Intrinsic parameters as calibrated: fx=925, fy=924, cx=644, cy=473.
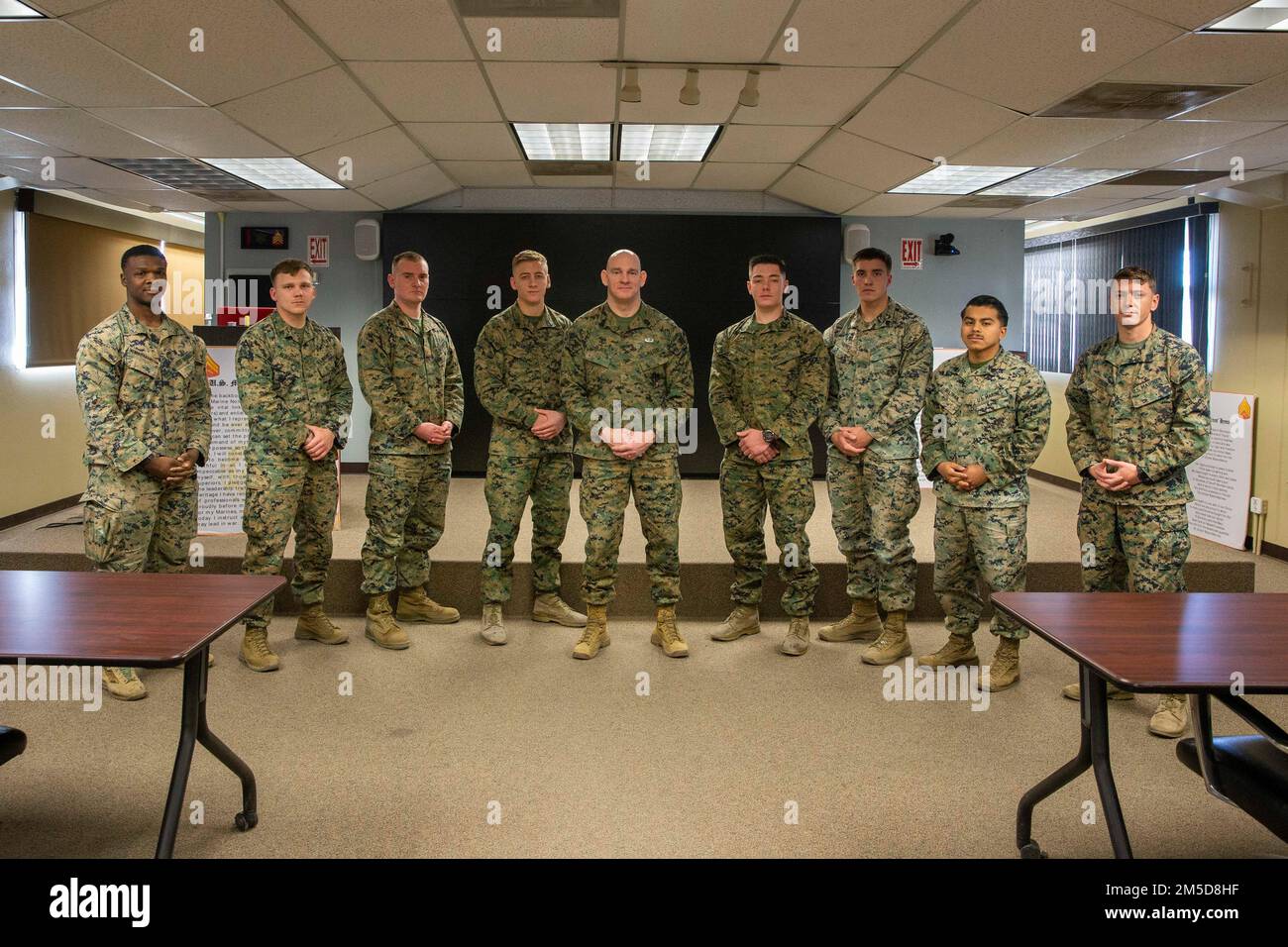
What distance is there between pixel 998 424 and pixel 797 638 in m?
1.20

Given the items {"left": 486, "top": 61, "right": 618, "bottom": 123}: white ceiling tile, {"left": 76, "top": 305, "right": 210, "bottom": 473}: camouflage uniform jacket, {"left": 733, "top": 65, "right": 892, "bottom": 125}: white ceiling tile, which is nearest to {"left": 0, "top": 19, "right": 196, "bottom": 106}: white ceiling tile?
{"left": 76, "top": 305, "right": 210, "bottom": 473}: camouflage uniform jacket

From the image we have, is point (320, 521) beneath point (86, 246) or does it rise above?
beneath

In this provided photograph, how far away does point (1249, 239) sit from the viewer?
6020 millimetres

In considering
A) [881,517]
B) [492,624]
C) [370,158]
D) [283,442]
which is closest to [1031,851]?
[881,517]

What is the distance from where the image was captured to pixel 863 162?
19.0ft

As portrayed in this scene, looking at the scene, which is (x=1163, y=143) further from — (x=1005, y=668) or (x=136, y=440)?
(x=136, y=440)

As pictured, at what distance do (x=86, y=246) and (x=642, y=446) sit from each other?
6.17 metres

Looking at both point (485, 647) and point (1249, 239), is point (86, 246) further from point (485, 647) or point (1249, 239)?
point (1249, 239)

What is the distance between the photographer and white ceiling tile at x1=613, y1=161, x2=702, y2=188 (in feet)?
21.2

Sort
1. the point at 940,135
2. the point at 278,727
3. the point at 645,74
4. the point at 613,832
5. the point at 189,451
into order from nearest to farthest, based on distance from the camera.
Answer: the point at 613,832 → the point at 278,727 → the point at 189,451 → the point at 645,74 → the point at 940,135

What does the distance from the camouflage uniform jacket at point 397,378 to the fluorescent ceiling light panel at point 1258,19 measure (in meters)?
3.22

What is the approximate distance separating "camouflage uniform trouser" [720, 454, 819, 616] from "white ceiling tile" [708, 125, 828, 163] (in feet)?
7.52
